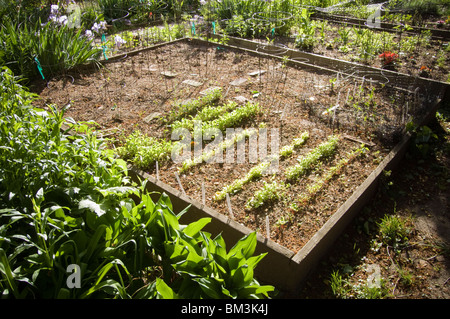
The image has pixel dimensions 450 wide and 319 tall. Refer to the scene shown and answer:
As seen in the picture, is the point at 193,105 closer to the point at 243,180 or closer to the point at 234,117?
the point at 234,117

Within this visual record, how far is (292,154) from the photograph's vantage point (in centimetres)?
332

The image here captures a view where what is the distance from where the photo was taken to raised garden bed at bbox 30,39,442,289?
8.55 ft

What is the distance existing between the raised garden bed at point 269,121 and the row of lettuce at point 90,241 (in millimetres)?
751

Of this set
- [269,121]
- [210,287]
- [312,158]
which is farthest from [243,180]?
[210,287]

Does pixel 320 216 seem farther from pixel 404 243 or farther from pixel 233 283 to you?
pixel 233 283

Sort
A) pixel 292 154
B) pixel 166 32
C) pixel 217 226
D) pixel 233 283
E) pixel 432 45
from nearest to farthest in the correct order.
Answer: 1. pixel 233 283
2. pixel 217 226
3. pixel 292 154
4. pixel 432 45
5. pixel 166 32

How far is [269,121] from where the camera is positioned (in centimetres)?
385

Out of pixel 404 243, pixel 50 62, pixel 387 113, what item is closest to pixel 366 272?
pixel 404 243

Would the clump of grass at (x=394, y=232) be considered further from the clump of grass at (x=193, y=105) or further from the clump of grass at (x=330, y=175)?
the clump of grass at (x=193, y=105)

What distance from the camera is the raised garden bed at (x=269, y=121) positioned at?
2605 millimetres

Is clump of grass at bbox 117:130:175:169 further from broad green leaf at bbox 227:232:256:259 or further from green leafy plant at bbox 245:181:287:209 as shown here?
broad green leaf at bbox 227:232:256:259

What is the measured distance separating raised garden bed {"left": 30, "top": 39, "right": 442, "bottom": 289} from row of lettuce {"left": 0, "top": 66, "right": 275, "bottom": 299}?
29.6 inches

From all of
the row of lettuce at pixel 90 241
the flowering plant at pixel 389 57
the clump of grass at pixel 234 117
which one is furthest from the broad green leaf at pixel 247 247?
the flowering plant at pixel 389 57

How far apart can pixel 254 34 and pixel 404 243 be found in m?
5.60
